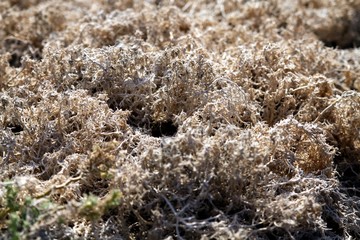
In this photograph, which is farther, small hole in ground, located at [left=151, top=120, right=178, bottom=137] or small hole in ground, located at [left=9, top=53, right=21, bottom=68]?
small hole in ground, located at [left=9, top=53, right=21, bottom=68]

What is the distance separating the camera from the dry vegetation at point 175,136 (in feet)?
6.23

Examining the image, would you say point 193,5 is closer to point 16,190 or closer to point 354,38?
point 354,38

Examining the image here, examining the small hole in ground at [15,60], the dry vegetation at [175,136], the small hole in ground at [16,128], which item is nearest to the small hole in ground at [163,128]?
the dry vegetation at [175,136]

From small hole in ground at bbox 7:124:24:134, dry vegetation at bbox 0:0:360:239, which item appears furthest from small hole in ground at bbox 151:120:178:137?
small hole in ground at bbox 7:124:24:134

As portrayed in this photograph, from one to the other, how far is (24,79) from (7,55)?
255 mm

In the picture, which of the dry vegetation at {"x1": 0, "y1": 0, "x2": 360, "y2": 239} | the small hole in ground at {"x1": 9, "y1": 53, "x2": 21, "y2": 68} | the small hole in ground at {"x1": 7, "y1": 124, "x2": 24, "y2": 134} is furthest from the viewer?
the small hole in ground at {"x1": 9, "y1": 53, "x2": 21, "y2": 68}

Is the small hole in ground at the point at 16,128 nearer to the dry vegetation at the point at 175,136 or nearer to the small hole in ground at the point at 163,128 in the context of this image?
the dry vegetation at the point at 175,136

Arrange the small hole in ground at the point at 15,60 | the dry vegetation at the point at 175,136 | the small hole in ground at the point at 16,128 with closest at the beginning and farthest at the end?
1. the dry vegetation at the point at 175,136
2. the small hole in ground at the point at 16,128
3. the small hole in ground at the point at 15,60

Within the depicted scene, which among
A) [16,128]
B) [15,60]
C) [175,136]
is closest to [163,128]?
[175,136]

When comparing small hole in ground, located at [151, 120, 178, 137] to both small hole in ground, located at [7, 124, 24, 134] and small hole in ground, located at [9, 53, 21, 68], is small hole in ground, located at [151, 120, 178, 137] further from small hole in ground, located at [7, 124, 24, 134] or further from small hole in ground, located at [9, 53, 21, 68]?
small hole in ground, located at [9, 53, 21, 68]

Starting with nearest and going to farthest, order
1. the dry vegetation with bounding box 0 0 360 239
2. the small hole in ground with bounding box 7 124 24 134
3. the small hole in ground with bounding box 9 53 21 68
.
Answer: the dry vegetation with bounding box 0 0 360 239 < the small hole in ground with bounding box 7 124 24 134 < the small hole in ground with bounding box 9 53 21 68

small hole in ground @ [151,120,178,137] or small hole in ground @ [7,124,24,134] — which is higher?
small hole in ground @ [7,124,24,134]

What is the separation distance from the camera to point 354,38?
3.58 metres

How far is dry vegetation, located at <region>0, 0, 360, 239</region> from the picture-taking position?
1898 mm
